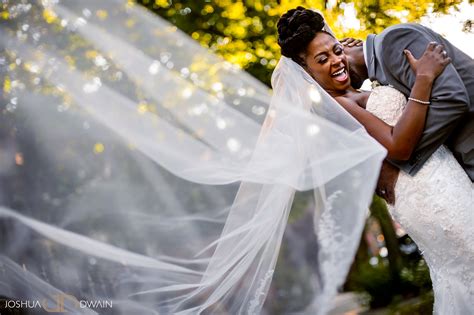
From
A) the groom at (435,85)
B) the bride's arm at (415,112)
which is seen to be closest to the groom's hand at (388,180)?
the groom at (435,85)

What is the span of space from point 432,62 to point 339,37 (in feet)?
11.6

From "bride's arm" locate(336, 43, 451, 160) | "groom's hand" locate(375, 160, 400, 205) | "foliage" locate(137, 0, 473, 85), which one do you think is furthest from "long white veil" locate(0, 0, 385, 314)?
"foliage" locate(137, 0, 473, 85)

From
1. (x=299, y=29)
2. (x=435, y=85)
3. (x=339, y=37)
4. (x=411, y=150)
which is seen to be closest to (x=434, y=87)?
(x=435, y=85)

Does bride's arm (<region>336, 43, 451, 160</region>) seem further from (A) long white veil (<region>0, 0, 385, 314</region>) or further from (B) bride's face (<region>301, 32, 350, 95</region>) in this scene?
(A) long white veil (<region>0, 0, 385, 314</region>)

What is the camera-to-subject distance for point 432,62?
2.64 m

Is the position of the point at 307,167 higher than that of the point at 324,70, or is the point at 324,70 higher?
the point at 324,70

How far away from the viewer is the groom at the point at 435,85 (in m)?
2.63

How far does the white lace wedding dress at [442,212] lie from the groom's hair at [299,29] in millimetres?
444

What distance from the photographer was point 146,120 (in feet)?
11.6

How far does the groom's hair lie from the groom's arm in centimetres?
40

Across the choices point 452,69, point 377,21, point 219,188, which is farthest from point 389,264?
point 452,69

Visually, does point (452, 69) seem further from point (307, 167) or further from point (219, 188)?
point (219, 188)

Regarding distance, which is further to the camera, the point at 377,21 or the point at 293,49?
the point at 377,21

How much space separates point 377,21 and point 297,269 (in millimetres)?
4117
